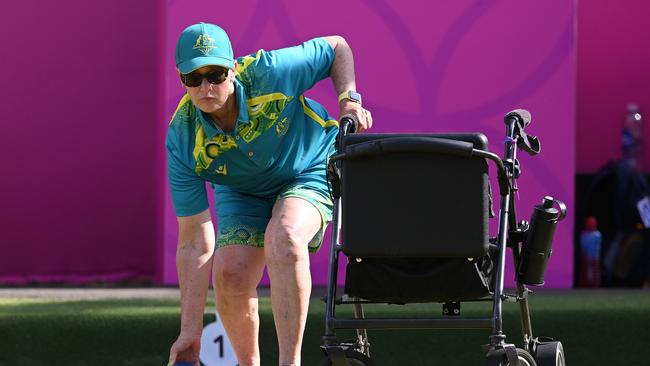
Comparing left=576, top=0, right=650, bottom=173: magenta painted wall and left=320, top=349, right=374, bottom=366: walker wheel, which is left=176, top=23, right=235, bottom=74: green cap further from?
left=576, top=0, right=650, bottom=173: magenta painted wall

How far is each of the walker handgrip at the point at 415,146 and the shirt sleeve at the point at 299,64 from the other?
53 cm

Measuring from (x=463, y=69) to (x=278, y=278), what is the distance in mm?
3554

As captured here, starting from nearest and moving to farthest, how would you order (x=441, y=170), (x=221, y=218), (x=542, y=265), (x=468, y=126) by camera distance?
(x=441, y=170), (x=542, y=265), (x=221, y=218), (x=468, y=126)

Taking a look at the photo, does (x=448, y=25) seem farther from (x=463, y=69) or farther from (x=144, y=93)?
(x=144, y=93)

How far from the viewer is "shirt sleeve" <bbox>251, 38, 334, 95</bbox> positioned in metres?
4.01

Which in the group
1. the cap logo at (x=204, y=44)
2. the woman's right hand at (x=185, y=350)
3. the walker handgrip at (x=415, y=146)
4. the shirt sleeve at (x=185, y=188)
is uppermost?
the cap logo at (x=204, y=44)

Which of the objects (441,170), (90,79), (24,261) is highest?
(90,79)

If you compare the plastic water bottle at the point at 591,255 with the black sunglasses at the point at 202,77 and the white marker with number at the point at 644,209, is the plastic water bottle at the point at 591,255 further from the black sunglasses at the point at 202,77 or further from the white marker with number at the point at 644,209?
the black sunglasses at the point at 202,77

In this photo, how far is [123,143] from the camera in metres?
7.71

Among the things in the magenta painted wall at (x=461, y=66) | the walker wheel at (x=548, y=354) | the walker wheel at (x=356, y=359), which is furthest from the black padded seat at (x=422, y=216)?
the magenta painted wall at (x=461, y=66)

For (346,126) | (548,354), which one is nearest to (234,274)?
(346,126)

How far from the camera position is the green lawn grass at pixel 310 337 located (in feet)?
17.7

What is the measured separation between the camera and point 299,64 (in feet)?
13.3

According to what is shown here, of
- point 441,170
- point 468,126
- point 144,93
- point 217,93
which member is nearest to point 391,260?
point 441,170
